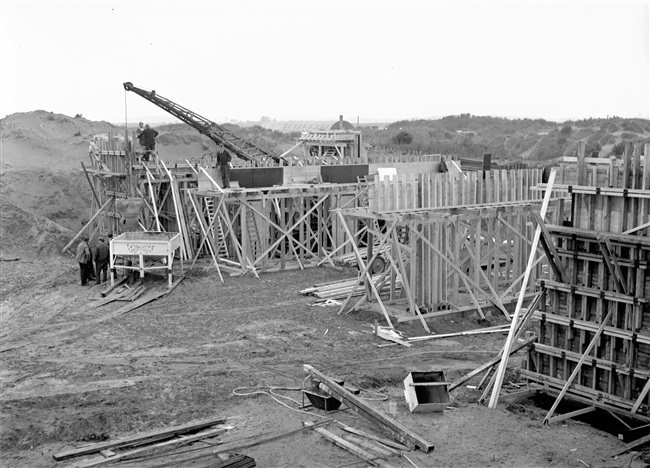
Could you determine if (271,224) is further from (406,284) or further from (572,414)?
(572,414)

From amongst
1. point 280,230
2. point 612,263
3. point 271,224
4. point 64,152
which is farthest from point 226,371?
point 64,152

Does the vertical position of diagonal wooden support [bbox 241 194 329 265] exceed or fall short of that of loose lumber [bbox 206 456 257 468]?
it exceeds it

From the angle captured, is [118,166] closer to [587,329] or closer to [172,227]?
[172,227]

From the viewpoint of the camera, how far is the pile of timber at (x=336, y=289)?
21.7 meters

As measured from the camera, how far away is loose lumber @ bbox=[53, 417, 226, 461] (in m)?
11.3

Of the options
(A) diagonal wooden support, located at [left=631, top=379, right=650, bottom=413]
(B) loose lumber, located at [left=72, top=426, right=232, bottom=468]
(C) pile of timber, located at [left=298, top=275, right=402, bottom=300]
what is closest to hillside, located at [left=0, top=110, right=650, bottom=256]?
(C) pile of timber, located at [left=298, top=275, right=402, bottom=300]

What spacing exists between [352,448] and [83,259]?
14.2 metres

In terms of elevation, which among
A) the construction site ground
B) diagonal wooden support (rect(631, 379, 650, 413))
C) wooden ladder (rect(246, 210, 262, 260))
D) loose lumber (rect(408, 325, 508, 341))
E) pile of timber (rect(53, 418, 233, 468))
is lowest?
loose lumber (rect(408, 325, 508, 341))

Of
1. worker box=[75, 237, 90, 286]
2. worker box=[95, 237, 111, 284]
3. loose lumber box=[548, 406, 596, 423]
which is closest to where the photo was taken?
loose lumber box=[548, 406, 596, 423]

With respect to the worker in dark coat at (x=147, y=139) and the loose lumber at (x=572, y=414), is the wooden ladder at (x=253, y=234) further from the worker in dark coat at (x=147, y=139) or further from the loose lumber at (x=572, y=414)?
the loose lumber at (x=572, y=414)

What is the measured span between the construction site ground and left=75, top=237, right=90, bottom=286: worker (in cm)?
37

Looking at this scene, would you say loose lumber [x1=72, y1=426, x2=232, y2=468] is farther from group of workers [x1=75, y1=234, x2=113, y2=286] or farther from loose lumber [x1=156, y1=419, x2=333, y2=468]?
group of workers [x1=75, y1=234, x2=113, y2=286]

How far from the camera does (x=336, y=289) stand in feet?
73.1

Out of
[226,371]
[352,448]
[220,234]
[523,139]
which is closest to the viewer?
[352,448]
